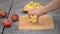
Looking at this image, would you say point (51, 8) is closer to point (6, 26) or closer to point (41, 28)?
point (41, 28)

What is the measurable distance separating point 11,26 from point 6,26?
0.11 feet

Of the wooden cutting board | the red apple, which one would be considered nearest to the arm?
the wooden cutting board

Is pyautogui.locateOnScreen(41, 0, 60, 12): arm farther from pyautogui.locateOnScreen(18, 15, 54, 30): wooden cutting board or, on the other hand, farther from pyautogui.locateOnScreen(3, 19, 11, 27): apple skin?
pyautogui.locateOnScreen(3, 19, 11, 27): apple skin

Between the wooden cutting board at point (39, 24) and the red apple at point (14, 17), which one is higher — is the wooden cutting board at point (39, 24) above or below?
below

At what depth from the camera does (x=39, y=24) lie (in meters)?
1.13

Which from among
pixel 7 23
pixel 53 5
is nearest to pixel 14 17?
pixel 7 23

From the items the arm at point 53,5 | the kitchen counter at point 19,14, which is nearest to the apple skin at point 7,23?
the kitchen counter at point 19,14

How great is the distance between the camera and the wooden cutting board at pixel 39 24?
3.59ft

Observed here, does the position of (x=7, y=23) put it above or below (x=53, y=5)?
Result: below

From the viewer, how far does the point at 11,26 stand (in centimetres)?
112

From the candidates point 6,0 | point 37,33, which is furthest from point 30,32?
point 6,0

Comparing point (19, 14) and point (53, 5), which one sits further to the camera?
point (19, 14)

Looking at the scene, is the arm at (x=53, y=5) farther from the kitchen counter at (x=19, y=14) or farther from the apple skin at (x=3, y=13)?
the apple skin at (x=3, y=13)

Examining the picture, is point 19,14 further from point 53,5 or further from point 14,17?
point 53,5
